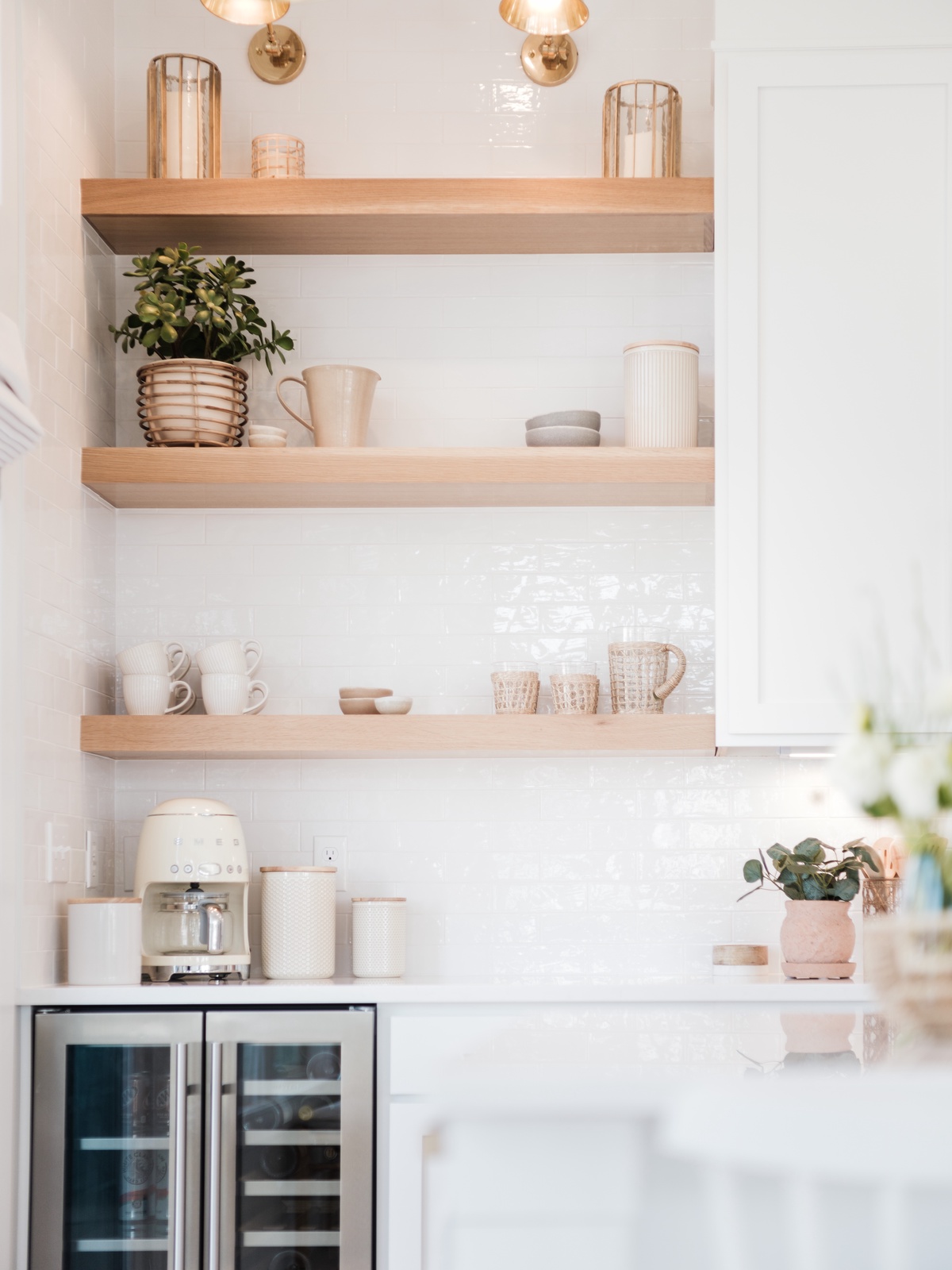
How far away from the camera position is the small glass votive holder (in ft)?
10.6

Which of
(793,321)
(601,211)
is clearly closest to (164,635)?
(601,211)

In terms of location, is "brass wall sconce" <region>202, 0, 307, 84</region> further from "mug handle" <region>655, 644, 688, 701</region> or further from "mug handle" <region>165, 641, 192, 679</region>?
"mug handle" <region>655, 644, 688, 701</region>

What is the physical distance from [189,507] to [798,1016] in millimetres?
1963

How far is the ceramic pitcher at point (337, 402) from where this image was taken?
3.15 meters

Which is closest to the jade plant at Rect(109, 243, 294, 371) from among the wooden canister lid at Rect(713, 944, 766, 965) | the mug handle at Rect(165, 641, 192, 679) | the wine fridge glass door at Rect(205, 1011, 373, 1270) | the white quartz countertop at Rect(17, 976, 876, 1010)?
the mug handle at Rect(165, 641, 192, 679)

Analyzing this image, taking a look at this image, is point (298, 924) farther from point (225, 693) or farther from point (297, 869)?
point (225, 693)

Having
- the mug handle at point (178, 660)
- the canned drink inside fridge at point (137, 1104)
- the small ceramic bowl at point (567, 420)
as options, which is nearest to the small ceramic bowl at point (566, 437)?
the small ceramic bowl at point (567, 420)

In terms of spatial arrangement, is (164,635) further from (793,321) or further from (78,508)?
(793,321)

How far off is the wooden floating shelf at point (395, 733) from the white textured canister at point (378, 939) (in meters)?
0.35

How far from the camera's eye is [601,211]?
124 inches

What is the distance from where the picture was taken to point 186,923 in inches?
118

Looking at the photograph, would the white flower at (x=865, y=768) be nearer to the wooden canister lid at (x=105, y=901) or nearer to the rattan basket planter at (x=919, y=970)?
the rattan basket planter at (x=919, y=970)

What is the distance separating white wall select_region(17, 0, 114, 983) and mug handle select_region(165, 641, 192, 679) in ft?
0.50

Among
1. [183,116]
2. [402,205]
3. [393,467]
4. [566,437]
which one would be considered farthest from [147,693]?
[183,116]
